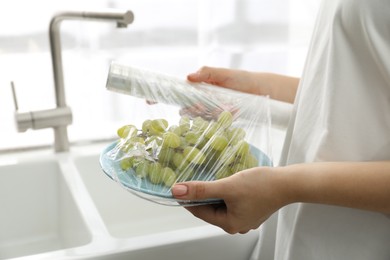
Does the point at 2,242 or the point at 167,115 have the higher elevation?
the point at 167,115

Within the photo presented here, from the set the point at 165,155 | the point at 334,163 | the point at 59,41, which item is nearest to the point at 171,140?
the point at 165,155

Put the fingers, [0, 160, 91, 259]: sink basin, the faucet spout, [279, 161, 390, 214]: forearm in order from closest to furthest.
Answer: [279, 161, 390, 214]: forearm
the fingers
the faucet spout
[0, 160, 91, 259]: sink basin

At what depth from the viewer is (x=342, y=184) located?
549mm

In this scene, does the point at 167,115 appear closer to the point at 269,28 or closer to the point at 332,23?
the point at 332,23

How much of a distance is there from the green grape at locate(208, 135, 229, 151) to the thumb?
0.20ft

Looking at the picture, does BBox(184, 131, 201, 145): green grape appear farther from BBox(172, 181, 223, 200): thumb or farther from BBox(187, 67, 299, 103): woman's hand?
BBox(187, 67, 299, 103): woman's hand

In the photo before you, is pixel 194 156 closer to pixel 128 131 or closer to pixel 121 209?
pixel 128 131

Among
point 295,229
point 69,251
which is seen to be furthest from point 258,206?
point 69,251

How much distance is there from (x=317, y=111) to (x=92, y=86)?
67 cm

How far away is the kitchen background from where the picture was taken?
3.50ft

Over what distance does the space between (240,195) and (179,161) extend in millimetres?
87

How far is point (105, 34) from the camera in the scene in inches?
43.5

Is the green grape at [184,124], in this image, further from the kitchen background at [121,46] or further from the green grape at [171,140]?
the kitchen background at [121,46]

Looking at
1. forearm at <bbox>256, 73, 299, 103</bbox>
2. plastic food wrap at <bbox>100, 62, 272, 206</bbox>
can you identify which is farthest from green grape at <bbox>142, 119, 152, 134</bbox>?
forearm at <bbox>256, 73, 299, 103</bbox>
